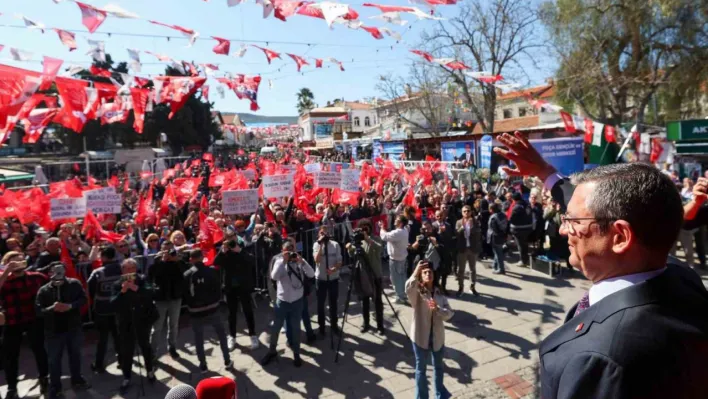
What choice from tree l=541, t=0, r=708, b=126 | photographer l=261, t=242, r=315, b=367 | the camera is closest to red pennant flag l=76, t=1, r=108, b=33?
photographer l=261, t=242, r=315, b=367

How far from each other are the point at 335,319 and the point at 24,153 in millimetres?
45861

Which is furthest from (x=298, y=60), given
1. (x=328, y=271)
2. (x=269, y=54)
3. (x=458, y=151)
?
(x=458, y=151)

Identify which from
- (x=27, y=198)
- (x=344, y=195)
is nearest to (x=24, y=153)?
(x=27, y=198)

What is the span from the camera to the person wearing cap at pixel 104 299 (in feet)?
18.9

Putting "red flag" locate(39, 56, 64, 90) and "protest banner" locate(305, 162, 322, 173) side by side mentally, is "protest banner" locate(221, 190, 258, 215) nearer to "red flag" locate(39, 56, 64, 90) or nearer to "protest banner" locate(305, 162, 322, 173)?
"red flag" locate(39, 56, 64, 90)

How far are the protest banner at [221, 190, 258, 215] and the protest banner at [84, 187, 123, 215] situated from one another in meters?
2.40

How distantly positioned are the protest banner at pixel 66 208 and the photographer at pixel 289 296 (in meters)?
5.29

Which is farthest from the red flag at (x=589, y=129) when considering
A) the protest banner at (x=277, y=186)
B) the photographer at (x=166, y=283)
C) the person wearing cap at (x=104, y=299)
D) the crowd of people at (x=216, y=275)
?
the person wearing cap at (x=104, y=299)

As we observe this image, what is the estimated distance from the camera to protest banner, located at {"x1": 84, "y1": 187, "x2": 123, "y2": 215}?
913 centimetres

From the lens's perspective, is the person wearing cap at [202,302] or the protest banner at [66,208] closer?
the person wearing cap at [202,302]

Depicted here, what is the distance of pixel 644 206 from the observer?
121cm

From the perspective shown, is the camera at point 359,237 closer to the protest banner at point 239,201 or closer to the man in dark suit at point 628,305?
the protest banner at point 239,201

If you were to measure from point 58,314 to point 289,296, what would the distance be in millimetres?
2852

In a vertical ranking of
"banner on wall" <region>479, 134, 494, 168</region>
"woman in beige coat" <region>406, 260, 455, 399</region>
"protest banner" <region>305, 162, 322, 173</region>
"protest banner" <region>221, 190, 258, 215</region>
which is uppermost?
"banner on wall" <region>479, 134, 494, 168</region>
